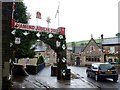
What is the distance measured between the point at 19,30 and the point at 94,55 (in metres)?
49.0

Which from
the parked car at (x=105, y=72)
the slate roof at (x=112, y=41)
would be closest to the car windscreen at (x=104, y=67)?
the parked car at (x=105, y=72)

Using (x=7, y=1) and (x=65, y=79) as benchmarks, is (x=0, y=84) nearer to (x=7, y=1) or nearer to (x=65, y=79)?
(x=7, y=1)

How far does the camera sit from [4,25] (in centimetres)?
1593

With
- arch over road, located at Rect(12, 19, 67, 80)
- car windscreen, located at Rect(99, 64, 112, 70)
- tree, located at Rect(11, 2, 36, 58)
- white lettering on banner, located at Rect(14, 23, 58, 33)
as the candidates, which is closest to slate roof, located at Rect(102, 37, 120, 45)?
tree, located at Rect(11, 2, 36, 58)

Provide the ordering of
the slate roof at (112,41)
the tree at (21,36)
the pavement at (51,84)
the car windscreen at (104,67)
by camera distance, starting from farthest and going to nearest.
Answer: the slate roof at (112,41), the car windscreen at (104,67), the tree at (21,36), the pavement at (51,84)

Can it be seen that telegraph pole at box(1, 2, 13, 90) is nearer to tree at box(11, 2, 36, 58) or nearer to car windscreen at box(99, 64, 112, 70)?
tree at box(11, 2, 36, 58)

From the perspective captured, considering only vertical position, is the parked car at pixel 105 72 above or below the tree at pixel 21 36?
below

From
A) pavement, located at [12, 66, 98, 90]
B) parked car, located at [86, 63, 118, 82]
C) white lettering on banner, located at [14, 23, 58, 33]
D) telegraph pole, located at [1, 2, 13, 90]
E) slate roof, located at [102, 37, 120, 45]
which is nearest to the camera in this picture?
telegraph pole, located at [1, 2, 13, 90]

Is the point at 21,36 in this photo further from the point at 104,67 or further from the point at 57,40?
the point at 104,67

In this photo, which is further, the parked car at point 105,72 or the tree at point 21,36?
the parked car at point 105,72

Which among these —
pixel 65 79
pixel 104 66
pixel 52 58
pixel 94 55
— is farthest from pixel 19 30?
pixel 52 58

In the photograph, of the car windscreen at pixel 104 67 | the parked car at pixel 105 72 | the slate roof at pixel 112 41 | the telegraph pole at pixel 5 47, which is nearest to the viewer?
the telegraph pole at pixel 5 47

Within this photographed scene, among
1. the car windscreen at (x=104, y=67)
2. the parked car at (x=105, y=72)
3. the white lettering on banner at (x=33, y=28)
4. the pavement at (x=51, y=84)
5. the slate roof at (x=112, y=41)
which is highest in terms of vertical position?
the slate roof at (x=112, y=41)

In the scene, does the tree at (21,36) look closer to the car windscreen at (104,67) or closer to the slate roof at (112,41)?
the car windscreen at (104,67)
